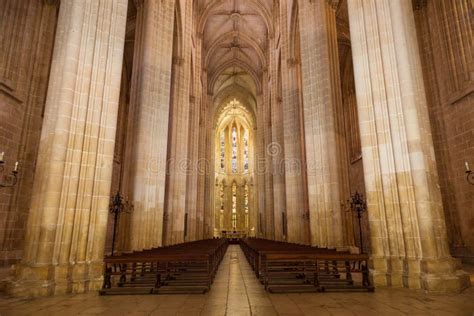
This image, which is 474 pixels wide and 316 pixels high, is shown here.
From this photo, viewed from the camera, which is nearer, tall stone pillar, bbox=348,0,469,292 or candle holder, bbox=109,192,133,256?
tall stone pillar, bbox=348,0,469,292

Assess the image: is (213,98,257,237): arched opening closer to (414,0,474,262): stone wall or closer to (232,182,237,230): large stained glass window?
(232,182,237,230): large stained glass window

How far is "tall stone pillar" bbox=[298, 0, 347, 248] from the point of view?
1147 centimetres

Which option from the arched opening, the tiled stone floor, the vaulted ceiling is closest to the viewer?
the tiled stone floor

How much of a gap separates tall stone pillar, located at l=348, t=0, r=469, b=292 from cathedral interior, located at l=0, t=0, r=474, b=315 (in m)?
0.03

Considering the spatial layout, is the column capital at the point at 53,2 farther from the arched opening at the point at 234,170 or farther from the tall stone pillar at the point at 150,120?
the arched opening at the point at 234,170

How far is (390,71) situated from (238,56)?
28.9 meters

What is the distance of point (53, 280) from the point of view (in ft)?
19.4

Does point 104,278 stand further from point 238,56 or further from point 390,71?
point 238,56

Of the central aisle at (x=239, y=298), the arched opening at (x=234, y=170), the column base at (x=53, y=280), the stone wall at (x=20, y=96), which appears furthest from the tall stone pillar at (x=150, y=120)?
the arched opening at (x=234, y=170)

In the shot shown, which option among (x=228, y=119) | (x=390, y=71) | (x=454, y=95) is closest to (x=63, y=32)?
(x=390, y=71)

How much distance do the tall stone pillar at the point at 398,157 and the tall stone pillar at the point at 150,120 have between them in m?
7.91

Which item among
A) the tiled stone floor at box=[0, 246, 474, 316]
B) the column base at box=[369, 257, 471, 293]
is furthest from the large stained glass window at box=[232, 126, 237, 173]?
the tiled stone floor at box=[0, 246, 474, 316]

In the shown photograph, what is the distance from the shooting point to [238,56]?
112 feet

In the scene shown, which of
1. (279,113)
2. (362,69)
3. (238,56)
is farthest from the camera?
(238,56)
